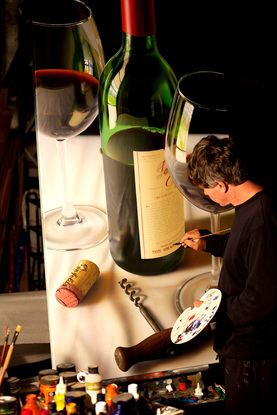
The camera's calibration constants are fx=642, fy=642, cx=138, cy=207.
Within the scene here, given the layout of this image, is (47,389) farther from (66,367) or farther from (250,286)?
(250,286)

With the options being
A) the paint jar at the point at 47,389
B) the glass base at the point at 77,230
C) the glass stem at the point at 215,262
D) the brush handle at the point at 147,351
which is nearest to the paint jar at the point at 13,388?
the paint jar at the point at 47,389

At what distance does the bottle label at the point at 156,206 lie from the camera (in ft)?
3.83

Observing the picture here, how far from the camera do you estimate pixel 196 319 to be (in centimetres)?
111

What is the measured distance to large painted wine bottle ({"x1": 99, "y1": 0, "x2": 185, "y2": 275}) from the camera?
1.16 m

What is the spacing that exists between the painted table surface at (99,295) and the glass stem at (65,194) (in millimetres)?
11

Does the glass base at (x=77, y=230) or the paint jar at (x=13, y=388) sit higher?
the glass base at (x=77, y=230)

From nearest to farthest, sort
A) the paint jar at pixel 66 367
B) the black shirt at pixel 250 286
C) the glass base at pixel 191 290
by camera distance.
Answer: the black shirt at pixel 250 286 → the paint jar at pixel 66 367 → the glass base at pixel 191 290

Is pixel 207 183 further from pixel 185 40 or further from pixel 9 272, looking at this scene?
pixel 9 272

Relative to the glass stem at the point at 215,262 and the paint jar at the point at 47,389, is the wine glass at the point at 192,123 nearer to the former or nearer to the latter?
the glass stem at the point at 215,262

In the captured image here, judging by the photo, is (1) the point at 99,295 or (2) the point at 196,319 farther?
(1) the point at 99,295

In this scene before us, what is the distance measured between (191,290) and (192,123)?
1.15ft

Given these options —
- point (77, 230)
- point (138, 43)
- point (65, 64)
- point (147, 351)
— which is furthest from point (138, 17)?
point (147, 351)

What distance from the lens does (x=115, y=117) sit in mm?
1204

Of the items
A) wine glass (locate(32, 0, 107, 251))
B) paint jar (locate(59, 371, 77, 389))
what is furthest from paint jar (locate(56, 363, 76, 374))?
wine glass (locate(32, 0, 107, 251))
